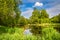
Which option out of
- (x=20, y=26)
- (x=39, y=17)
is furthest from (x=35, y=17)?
(x=20, y=26)

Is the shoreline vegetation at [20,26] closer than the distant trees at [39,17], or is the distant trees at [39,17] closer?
the shoreline vegetation at [20,26]

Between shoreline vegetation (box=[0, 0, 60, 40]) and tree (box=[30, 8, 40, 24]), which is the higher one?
shoreline vegetation (box=[0, 0, 60, 40])

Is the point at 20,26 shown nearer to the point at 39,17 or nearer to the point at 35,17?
the point at 35,17

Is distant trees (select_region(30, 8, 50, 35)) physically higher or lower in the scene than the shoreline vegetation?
lower

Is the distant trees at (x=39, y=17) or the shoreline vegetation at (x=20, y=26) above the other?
the shoreline vegetation at (x=20, y=26)

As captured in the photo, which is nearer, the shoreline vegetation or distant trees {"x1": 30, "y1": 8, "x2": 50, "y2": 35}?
the shoreline vegetation

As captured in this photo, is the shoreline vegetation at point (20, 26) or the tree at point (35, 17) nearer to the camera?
the shoreline vegetation at point (20, 26)

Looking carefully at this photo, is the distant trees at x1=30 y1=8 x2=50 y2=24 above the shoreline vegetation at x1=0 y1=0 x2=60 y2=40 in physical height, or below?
below

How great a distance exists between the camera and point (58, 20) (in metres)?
90.1

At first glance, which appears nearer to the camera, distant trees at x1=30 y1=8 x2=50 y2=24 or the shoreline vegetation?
the shoreline vegetation

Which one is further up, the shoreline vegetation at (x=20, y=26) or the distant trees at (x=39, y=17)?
the shoreline vegetation at (x=20, y=26)

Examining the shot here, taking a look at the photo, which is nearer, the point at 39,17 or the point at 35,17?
the point at 35,17

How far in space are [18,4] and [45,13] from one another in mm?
54718

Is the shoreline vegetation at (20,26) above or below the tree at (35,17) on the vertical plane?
above
